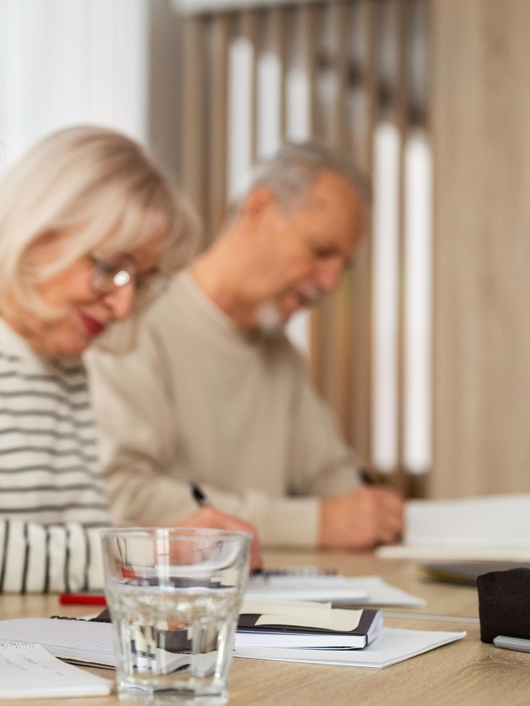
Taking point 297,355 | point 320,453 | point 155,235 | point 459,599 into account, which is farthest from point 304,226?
point 459,599

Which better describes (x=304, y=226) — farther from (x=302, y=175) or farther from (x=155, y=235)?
(x=155, y=235)

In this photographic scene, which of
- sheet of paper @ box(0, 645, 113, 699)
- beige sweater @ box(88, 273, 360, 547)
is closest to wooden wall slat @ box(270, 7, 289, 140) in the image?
beige sweater @ box(88, 273, 360, 547)

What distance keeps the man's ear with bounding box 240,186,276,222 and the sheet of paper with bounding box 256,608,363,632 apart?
1.50 metres

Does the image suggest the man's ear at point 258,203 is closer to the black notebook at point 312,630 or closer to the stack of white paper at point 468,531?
the stack of white paper at point 468,531

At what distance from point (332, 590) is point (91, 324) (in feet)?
1.99

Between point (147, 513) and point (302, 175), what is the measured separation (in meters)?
0.91

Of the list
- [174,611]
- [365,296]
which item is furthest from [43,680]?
[365,296]

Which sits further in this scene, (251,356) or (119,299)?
(251,356)

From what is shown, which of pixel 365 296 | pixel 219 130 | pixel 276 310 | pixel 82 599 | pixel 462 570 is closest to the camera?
pixel 82 599

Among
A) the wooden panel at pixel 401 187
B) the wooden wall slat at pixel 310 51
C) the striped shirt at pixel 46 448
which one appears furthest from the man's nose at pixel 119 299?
the wooden wall slat at pixel 310 51

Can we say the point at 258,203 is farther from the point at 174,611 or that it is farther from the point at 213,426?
the point at 174,611

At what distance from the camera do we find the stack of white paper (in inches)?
59.7

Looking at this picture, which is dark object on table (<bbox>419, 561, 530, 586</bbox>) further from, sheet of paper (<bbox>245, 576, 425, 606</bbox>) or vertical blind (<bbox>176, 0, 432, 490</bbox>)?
vertical blind (<bbox>176, 0, 432, 490</bbox>)

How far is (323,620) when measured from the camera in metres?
0.70
